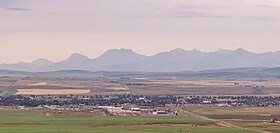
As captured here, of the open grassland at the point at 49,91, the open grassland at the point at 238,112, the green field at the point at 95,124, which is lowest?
the green field at the point at 95,124

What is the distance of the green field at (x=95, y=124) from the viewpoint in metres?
73.8

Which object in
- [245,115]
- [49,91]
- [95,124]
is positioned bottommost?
[95,124]

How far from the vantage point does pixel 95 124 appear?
82.2 m

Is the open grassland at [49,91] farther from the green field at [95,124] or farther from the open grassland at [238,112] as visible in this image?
the green field at [95,124]

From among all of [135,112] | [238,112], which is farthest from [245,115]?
[135,112]

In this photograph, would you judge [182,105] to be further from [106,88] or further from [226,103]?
[106,88]

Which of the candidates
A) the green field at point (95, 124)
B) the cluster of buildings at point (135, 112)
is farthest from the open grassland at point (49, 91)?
the green field at point (95, 124)

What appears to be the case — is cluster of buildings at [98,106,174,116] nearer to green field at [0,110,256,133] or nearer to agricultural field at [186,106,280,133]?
agricultural field at [186,106,280,133]

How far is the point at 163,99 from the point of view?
13738 cm

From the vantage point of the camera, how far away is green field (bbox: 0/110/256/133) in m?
73.8

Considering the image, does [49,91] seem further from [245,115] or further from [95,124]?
[95,124]

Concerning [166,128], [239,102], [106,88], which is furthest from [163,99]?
[166,128]

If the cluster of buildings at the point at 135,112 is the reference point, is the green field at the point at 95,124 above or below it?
below

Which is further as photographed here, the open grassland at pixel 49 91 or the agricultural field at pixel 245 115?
the open grassland at pixel 49 91
